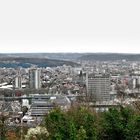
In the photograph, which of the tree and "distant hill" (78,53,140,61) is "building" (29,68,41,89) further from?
"distant hill" (78,53,140,61)

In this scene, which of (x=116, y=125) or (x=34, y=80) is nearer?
(x=116, y=125)

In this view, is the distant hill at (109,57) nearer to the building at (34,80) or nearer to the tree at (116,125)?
the building at (34,80)

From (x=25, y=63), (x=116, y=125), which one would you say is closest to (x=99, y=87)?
(x=116, y=125)

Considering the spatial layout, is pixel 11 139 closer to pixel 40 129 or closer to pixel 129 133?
pixel 40 129

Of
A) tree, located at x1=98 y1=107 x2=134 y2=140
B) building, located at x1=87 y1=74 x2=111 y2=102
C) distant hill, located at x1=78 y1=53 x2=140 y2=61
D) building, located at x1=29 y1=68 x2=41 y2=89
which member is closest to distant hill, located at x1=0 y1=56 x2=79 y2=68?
distant hill, located at x1=78 y1=53 x2=140 y2=61

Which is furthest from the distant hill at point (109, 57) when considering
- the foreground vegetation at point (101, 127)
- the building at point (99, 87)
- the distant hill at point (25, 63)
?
the foreground vegetation at point (101, 127)

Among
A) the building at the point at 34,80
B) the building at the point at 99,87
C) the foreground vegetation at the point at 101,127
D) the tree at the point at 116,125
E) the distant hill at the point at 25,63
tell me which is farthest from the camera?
the distant hill at the point at 25,63

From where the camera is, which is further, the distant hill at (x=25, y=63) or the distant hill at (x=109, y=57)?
the distant hill at (x=109, y=57)

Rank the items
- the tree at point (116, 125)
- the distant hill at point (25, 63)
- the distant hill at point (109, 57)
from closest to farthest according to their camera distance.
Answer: the tree at point (116, 125), the distant hill at point (25, 63), the distant hill at point (109, 57)

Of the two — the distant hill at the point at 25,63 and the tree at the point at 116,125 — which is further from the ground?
the tree at the point at 116,125

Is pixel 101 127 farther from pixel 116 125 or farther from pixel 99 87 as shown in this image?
pixel 99 87

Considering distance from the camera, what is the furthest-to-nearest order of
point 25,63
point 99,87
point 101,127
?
point 25,63, point 99,87, point 101,127
